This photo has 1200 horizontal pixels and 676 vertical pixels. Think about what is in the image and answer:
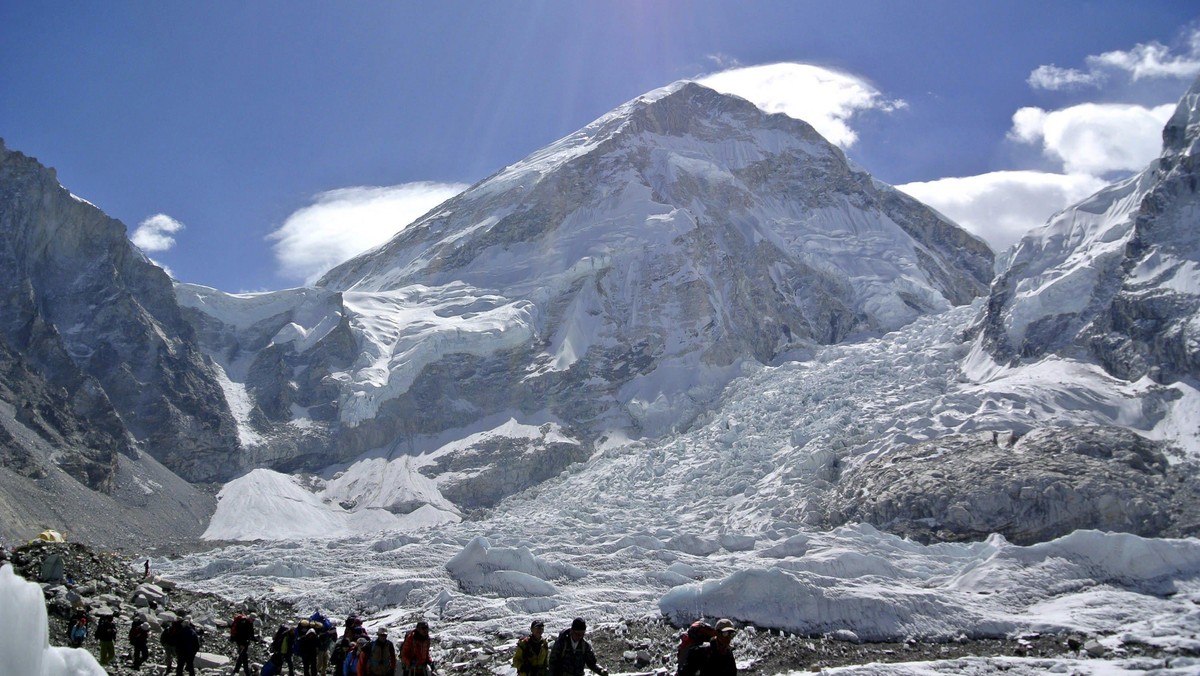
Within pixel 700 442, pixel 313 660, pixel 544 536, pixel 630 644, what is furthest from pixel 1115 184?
pixel 313 660

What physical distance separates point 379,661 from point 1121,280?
78309 mm

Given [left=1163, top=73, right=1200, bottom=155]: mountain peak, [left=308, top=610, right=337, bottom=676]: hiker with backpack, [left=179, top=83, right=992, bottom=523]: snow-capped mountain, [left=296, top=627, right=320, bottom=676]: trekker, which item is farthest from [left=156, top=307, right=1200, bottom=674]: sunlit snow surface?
[left=1163, top=73, right=1200, bottom=155]: mountain peak

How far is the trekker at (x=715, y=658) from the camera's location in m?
13.7

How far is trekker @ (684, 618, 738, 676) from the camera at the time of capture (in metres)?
13.7

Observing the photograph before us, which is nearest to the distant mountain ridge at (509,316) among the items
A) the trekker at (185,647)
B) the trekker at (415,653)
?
the trekker at (185,647)

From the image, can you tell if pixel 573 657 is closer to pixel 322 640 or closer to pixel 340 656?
pixel 340 656

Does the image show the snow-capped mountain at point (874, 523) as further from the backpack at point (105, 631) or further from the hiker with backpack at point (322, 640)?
the backpack at point (105, 631)

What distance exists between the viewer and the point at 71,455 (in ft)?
291

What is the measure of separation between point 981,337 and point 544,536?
158 ft

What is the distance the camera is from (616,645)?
32.0m

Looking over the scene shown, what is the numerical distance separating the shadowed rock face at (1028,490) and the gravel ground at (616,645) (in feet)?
91.5

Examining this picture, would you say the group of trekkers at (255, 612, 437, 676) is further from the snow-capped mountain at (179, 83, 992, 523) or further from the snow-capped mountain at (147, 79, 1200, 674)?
the snow-capped mountain at (179, 83, 992, 523)

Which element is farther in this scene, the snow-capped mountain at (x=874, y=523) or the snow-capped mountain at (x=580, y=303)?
the snow-capped mountain at (x=580, y=303)

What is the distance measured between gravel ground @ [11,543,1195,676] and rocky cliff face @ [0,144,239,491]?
68.7 meters
